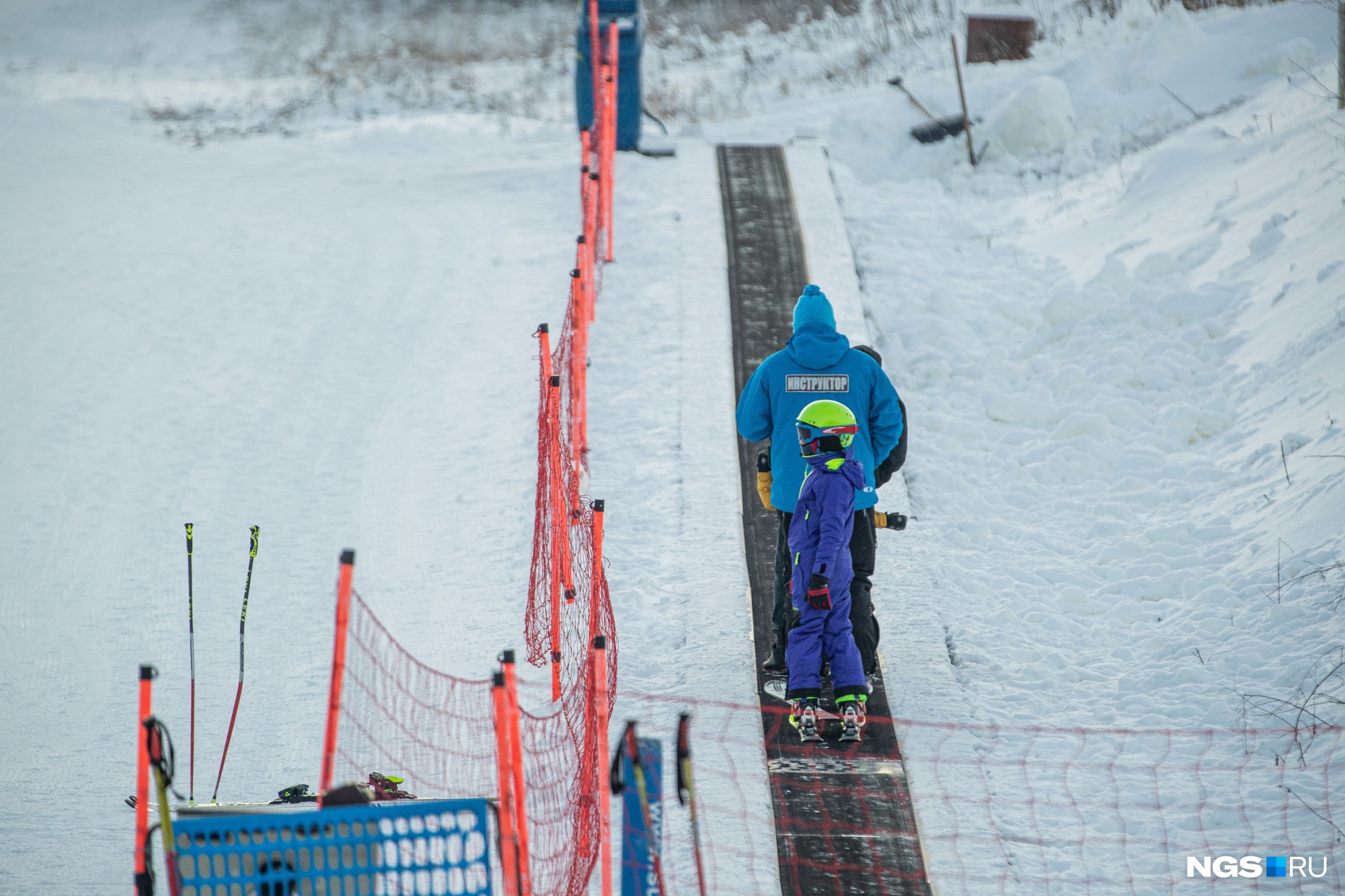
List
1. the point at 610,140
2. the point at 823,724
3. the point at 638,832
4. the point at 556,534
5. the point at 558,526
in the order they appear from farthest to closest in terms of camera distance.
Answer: the point at 610,140, the point at 556,534, the point at 558,526, the point at 823,724, the point at 638,832

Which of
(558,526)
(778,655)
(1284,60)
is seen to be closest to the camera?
(778,655)

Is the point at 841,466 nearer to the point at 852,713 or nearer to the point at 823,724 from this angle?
the point at 852,713

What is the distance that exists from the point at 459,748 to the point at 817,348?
272cm

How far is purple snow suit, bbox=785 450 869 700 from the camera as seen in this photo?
5.42m

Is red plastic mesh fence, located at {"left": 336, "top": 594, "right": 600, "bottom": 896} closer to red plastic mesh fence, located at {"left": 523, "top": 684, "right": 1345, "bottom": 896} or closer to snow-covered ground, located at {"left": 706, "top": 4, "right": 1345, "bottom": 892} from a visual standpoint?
red plastic mesh fence, located at {"left": 523, "top": 684, "right": 1345, "bottom": 896}

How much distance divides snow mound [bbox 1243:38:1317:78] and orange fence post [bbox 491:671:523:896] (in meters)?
13.3

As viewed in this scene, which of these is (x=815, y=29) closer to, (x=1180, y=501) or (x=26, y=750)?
(x=1180, y=501)

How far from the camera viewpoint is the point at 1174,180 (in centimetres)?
1208

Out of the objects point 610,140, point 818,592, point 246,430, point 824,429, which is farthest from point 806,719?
point 610,140

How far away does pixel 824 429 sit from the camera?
5371mm

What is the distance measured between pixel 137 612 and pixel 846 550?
4755mm

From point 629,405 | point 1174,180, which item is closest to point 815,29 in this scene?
point 1174,180

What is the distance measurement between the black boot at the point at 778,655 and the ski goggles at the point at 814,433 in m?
1.16

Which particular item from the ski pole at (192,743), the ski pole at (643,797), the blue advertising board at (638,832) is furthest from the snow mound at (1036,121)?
the ski pole at (643,797)
